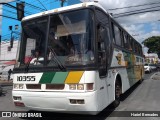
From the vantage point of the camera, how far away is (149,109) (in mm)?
8344

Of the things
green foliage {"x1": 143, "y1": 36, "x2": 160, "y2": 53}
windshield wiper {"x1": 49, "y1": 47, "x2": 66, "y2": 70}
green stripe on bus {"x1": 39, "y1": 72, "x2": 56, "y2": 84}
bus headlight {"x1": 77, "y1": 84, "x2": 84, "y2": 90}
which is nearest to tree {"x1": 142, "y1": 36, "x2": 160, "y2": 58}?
green foliage {"x1": 143, "y1": 36, "x2": 160, "y2": 53}

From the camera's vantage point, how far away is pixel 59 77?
20.6 feet

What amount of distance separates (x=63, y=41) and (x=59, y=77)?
999mm

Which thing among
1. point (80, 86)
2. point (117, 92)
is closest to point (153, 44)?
point (117, 92)

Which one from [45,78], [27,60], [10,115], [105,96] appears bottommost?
[10,115]

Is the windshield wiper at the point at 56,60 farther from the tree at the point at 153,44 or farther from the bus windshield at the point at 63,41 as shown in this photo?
the tree at the point at 153,44

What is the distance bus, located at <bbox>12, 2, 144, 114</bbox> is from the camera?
20.0 feet

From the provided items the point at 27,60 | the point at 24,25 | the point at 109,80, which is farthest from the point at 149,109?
the point at 24,25

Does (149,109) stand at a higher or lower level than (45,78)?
lower

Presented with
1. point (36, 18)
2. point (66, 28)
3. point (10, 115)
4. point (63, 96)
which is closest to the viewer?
point (63, 96)

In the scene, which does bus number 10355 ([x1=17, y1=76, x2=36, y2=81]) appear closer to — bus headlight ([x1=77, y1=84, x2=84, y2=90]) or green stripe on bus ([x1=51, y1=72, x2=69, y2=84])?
green stripe on bus ([x1=51, y1=72, x2=69, y2=84])

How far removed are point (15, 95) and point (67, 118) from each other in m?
1.60

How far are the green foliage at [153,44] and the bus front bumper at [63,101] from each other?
70.1m

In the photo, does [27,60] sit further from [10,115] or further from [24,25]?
[10,115]
